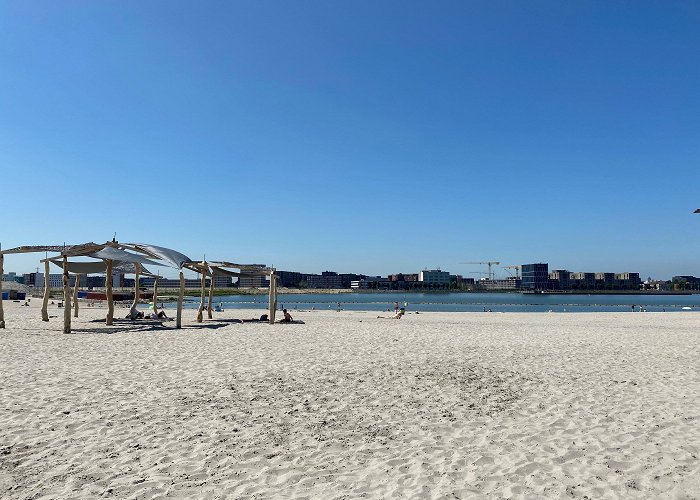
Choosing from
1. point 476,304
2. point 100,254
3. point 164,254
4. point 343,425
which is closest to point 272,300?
point 164,254

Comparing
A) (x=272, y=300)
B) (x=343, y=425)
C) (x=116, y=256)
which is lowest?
(x=343, y=425)

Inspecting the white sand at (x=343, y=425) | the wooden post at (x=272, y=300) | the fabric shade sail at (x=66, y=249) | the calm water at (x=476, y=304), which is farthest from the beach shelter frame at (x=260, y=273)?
the calm water at (x=476, y=304)

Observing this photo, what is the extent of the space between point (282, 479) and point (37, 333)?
14.9 m

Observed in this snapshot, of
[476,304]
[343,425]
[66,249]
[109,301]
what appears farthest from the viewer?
[476,304]

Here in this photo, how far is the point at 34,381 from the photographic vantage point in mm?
8047

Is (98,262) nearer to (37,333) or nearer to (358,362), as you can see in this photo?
(37,333)

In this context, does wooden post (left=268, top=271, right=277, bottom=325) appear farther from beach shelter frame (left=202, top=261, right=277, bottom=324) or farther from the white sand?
the white sand

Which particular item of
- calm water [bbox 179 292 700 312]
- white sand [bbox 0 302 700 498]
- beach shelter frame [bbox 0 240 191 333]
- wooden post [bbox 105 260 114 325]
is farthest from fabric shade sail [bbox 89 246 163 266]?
calm water [bbox 179 292 700 312]

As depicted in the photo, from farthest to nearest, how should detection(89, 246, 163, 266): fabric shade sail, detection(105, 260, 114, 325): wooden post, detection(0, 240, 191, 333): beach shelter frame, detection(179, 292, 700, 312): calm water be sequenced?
detection(179, 292, 700, 312): calm water < detection(105, 260, 114, 325): wooden post < detection(89, 246, 163, 266): fabric shade sail < detection(0, 240, 191, 333): beach shelter frame

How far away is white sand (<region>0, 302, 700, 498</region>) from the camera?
4.39 m

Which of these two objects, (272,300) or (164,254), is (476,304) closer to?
(272,300)

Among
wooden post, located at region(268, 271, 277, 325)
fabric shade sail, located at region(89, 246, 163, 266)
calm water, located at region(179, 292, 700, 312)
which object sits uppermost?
fabric shade sail, located at region(89, 246, 163, 266)

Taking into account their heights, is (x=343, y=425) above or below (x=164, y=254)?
below

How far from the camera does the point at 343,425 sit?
20.0 feet
